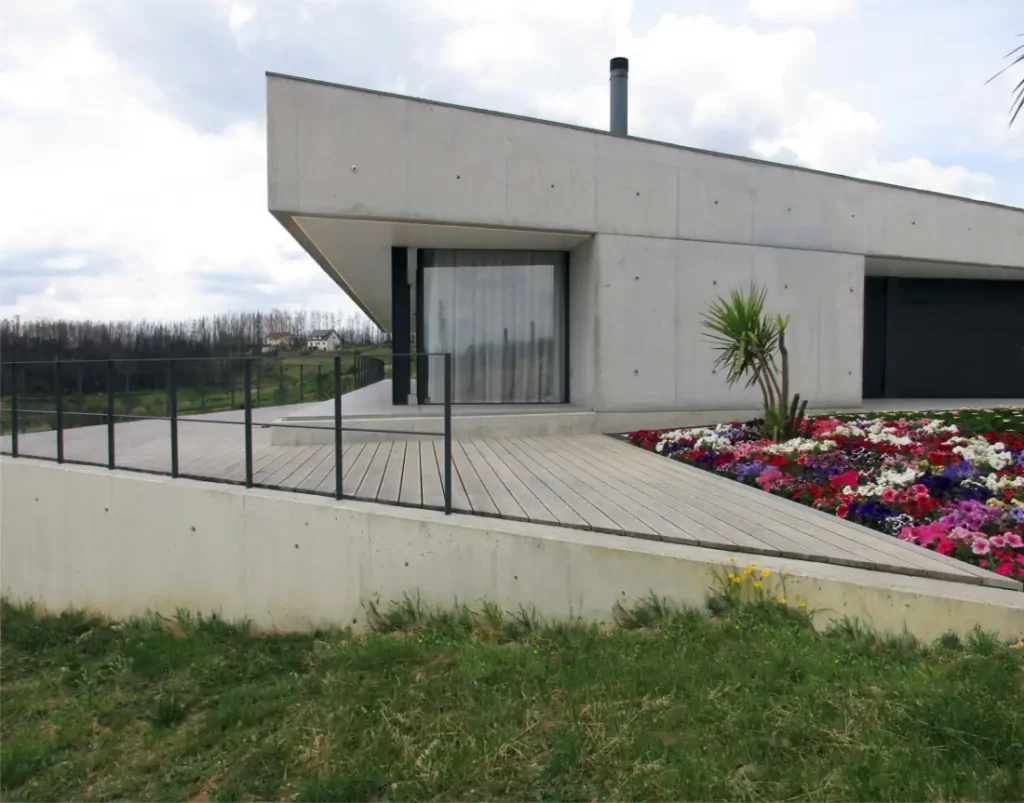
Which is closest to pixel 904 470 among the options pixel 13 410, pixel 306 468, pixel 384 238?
pixel 306 468

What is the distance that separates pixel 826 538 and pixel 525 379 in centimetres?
552

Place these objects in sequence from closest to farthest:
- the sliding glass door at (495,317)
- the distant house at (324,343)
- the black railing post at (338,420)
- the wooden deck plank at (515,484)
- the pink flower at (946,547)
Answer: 1. the pink flower at (946,547)
2. the wooden deck plank at (515,484)
3. the black railing post at (338,420)
4. the sliding glass door at (495,317)
5. the distant house at (324,343)

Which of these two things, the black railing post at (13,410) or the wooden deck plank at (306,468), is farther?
the black railing post at (13,410)

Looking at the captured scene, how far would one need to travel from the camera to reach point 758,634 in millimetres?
2957

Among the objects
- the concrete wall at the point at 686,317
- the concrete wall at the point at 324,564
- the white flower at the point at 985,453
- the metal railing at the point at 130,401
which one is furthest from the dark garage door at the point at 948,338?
the concrete wall at the point at 324,564

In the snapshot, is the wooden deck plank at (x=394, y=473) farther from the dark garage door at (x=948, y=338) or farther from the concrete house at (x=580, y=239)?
the dark garage door at (x=948, y=338)

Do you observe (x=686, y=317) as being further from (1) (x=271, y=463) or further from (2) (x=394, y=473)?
(1) (x=271, y=463)

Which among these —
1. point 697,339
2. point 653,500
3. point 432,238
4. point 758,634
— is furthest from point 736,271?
point 758,634

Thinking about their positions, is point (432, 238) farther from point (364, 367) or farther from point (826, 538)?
point (826, 538)

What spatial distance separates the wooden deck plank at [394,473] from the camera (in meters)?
4.49

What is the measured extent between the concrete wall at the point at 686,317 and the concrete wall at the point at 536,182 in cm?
26

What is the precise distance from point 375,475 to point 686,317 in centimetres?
455

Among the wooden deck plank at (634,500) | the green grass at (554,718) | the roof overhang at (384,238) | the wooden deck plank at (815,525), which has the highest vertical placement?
the roof overhang at (384,238)

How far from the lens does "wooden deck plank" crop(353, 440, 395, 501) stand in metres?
4.52
